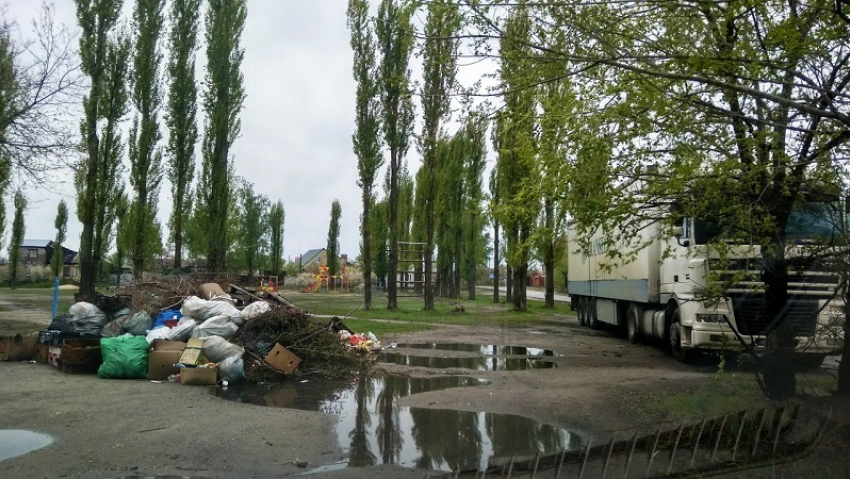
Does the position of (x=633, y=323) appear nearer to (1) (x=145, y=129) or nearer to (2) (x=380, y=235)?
(1) (x=145, y=129)

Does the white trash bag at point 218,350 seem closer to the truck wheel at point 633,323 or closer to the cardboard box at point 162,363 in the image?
the cardboard box at point 162,363

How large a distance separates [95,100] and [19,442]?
72.5 ft

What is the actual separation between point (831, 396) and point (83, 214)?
2673cm

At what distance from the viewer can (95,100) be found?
2622 cm

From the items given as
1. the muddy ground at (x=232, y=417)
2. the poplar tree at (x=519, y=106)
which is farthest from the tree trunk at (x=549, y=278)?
the poplar tree at (x=519, y=106)

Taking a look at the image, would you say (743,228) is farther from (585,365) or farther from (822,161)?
(585,365)

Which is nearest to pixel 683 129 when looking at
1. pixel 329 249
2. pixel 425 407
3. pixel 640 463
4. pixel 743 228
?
pixel 743 228

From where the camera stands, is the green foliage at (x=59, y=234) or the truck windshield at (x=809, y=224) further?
the green foliage at (x=59, y=234)

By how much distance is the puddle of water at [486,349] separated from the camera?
53.2 ft

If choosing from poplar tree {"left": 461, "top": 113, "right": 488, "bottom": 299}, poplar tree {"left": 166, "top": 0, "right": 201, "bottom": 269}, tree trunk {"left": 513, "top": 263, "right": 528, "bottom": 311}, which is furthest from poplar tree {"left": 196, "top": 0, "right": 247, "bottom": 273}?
tree trunk {"left": 513, "top": 263, "right": 528, "bottom": 311}

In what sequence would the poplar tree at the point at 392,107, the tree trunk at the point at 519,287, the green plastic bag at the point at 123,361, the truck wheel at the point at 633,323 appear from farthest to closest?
the tree trunk at the point at 519,287 → the poplar tree at the point at 392,107 → the truck wheel at the point at 633,323 → the green plastic bag at the point at 123,361

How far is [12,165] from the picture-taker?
14.9 metres

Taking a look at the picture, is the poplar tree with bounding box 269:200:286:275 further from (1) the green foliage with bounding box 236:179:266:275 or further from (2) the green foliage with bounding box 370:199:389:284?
(2) the green foliage with bounding box 370:199:389:284

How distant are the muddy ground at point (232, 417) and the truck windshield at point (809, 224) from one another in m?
1.83
